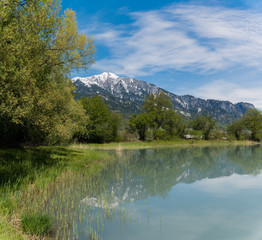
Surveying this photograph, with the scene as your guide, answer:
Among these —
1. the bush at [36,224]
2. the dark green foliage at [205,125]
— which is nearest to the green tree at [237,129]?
the dark green foliage at [205,125]

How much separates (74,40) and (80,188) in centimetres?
1514

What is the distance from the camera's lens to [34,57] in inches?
682

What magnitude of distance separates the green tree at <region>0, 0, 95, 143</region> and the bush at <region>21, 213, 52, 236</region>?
24.8 ft

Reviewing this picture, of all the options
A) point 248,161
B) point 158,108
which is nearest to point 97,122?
point 158,108

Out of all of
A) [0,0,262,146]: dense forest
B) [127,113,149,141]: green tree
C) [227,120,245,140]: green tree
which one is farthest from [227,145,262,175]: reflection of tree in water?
[227,120,245,140]: green tree

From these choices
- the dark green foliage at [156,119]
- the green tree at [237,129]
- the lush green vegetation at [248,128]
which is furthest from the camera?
the green tree at [237,129]

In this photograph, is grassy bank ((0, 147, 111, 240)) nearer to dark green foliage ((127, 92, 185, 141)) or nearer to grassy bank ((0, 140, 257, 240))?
grassy bank ((0, 140, 257, 240))

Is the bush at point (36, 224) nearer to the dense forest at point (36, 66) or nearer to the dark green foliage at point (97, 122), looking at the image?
the dense forest at point (36, 66)

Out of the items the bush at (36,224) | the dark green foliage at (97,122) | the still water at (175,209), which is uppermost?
the dark green foliage at (97,122)

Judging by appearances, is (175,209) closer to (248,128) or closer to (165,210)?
(165,210)

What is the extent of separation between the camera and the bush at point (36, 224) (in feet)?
28.6

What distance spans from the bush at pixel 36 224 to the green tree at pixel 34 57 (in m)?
7.55

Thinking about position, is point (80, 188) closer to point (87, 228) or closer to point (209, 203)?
point (87, 228)

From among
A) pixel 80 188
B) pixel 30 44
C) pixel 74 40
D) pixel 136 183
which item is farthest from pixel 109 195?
pixel 74 40
